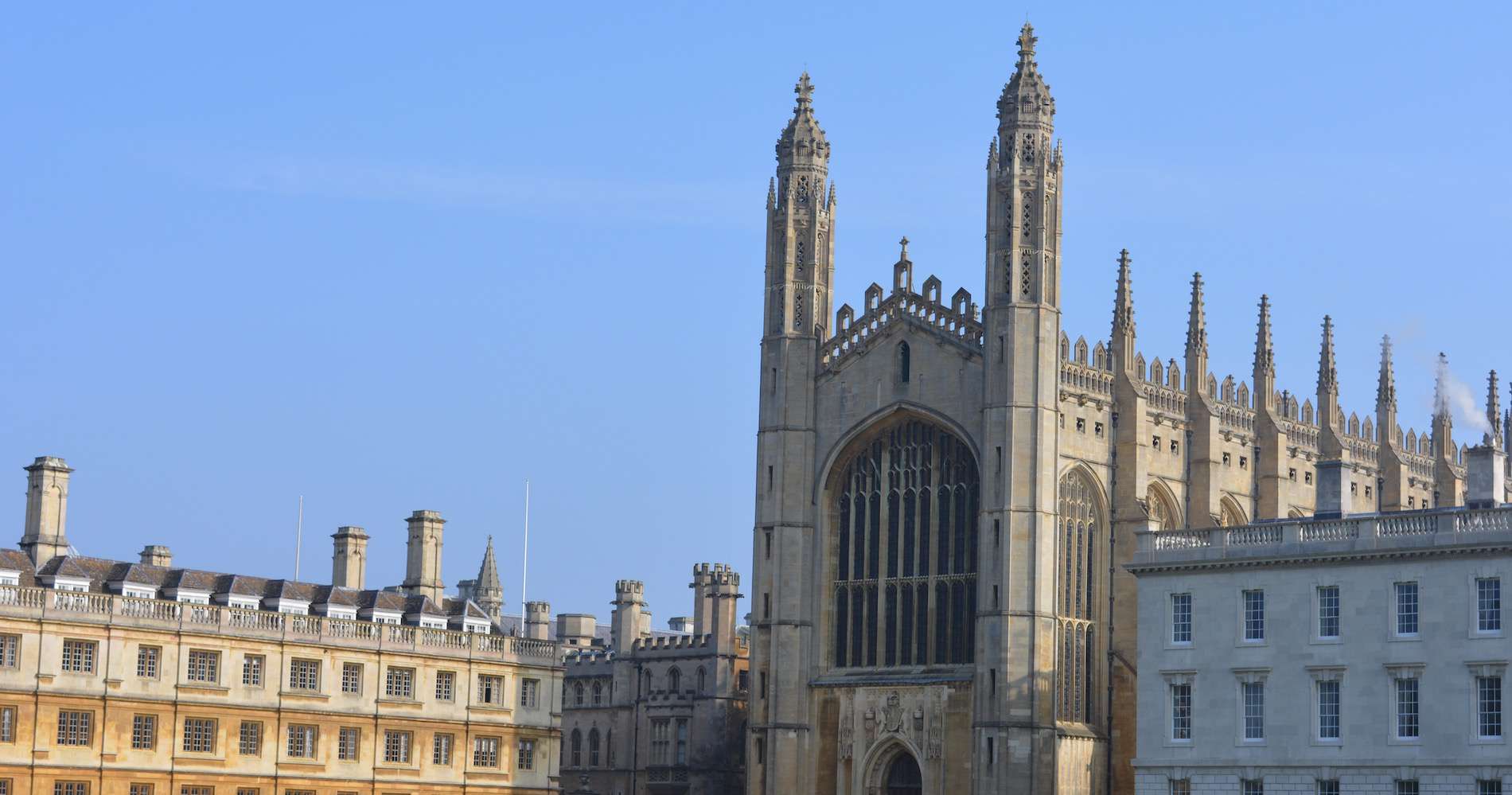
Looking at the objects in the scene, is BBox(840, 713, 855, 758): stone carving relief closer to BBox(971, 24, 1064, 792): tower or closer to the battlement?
BBox(971, 24, 1064, 792): tower

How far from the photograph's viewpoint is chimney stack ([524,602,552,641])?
377ft

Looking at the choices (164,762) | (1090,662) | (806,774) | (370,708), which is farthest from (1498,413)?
(164,762)

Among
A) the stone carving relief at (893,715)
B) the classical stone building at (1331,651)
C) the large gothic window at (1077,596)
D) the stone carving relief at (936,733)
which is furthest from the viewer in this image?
the stone carving relief at (893,715)

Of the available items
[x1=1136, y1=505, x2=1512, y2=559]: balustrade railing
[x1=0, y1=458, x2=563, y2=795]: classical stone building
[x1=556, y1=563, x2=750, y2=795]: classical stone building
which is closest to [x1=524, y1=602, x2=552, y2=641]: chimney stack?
[x1=556, y1=563, x2=750, y2=795]: classical stone building

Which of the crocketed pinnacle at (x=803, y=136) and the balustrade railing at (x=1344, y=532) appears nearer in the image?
the balustrade railing at (x=1344, y=532)

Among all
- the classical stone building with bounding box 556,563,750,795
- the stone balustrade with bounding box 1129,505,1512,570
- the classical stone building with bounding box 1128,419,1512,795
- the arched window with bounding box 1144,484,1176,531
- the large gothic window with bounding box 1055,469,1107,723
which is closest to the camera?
the classical stone building with bounding box 1128,419,1512,795

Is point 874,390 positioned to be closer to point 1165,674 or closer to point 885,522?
point 885,522

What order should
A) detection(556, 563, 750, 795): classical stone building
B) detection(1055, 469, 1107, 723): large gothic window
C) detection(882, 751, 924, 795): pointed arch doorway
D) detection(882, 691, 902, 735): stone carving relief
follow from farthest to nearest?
detection(556, 563, 750, 795): classical stone building, detection(882, 751, 924, 795): pointed arch doorway, detection(882, 691, 902, 735): stone carving relief, detection(1055, 469, 1107, 723): large gothic window

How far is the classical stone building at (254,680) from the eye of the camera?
74.1 m

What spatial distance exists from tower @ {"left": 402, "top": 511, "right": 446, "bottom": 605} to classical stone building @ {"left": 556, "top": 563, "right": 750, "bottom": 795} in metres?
18.2

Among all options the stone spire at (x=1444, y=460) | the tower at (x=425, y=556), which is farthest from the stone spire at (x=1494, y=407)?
the tower at (x=425, y=556)

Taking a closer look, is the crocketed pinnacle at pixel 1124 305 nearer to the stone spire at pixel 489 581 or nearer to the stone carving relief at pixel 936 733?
the stone carving relief at pixel 936 733

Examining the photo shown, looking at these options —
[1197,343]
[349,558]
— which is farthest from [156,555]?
[1197,343]

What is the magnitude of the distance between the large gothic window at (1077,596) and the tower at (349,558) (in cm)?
2507
